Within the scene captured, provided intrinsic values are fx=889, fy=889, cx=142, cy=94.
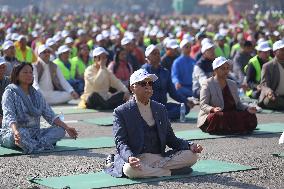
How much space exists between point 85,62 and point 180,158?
414 inches

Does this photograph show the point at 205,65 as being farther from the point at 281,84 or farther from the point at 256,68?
the point at 256,68

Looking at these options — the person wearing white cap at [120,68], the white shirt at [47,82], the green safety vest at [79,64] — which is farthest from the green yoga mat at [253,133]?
the green safety vest at [79,64]

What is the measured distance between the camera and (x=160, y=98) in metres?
12.8

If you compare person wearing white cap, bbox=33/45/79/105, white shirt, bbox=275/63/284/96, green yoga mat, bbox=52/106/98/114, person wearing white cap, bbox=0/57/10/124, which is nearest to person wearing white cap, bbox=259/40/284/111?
white shirt, bbox=275/63/284/96

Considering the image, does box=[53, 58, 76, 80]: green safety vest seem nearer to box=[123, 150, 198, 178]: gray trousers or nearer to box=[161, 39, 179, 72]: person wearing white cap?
box=[161, 39, 179, 72]: person wearing white cap

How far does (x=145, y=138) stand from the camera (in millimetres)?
8172

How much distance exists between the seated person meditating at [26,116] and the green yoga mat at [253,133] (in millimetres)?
1813

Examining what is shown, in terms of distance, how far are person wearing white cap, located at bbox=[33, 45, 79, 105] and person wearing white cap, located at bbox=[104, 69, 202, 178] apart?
6522 millimetres

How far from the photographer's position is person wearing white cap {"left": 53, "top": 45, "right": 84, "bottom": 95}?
667 inches

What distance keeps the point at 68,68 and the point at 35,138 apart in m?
7.38

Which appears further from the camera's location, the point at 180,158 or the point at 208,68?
the point at 208,68

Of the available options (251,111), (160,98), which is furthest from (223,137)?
(160,98)

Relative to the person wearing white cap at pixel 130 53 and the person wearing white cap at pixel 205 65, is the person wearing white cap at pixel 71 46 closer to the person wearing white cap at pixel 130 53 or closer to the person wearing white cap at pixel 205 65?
the person wearing white cap at pixel 130 53

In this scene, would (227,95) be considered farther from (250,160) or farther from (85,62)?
(85,62)
